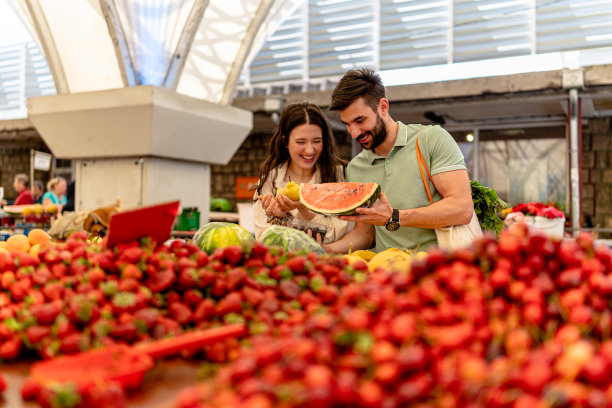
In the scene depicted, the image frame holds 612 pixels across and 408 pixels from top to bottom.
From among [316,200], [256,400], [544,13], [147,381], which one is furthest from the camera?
[544,13]

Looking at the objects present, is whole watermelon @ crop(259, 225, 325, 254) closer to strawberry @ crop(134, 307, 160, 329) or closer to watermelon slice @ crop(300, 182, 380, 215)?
watermelon slice @ crop(300, 182, 380, 215)

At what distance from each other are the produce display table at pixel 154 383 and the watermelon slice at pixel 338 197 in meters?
1.16

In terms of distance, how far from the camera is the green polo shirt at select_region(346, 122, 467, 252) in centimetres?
234

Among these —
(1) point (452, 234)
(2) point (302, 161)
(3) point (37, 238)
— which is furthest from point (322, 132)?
(3) point (37, 238)

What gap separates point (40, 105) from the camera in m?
5.13

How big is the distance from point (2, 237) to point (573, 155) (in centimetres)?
767

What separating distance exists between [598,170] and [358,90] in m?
8.89

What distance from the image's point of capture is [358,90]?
2334 mm

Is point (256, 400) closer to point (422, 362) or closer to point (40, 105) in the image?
point (422, 362)

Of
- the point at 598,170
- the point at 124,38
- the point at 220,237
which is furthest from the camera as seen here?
the point at 598,170

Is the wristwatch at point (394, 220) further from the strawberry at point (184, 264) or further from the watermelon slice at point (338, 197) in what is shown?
the strawberry at point (184, 264)

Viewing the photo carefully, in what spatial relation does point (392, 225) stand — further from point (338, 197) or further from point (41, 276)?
point (41, 276)

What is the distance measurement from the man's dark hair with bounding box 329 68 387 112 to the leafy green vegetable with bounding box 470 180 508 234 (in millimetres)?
696

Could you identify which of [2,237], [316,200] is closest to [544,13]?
[316,200]
